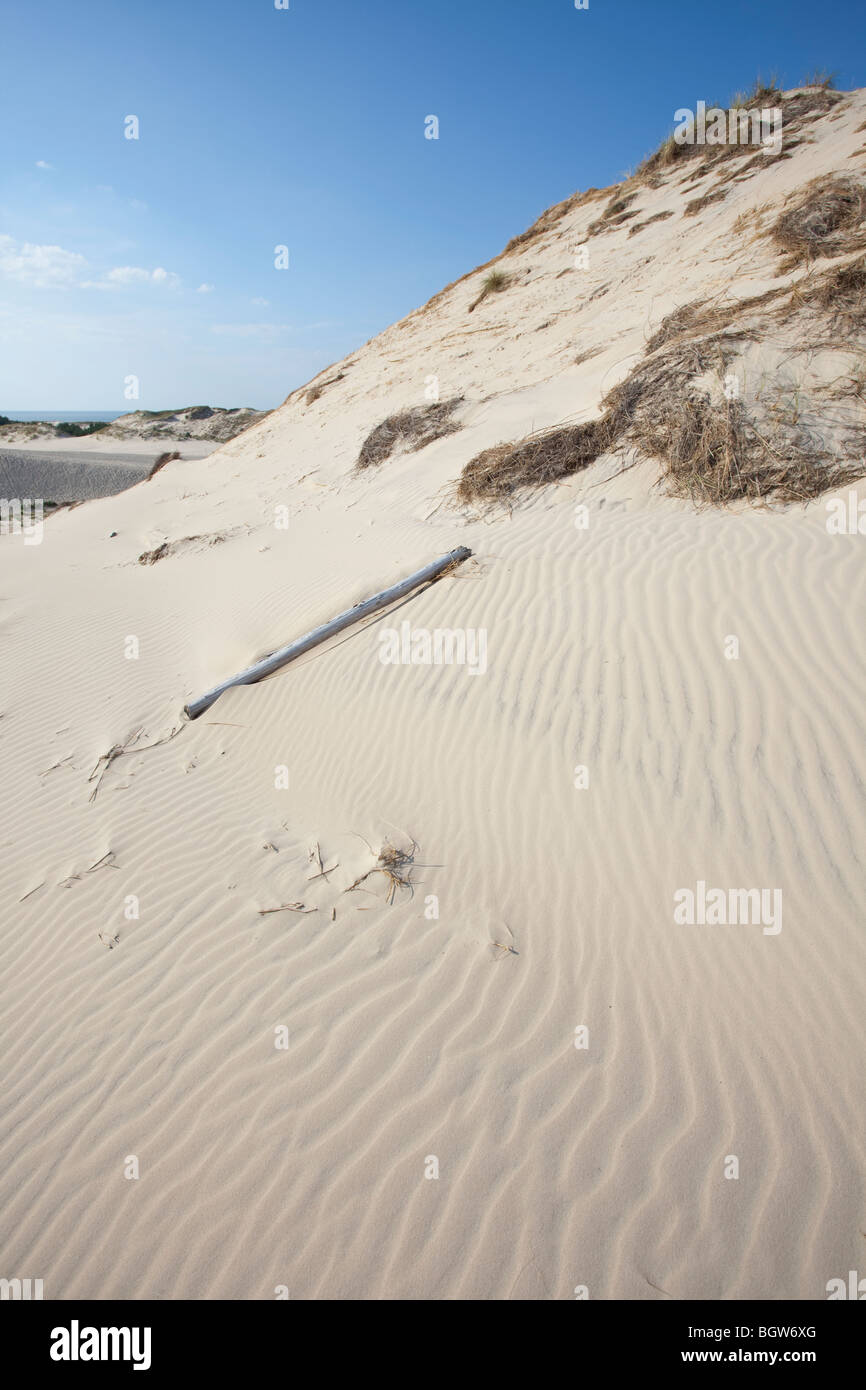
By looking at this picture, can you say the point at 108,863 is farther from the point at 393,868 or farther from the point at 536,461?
the point at 536,461

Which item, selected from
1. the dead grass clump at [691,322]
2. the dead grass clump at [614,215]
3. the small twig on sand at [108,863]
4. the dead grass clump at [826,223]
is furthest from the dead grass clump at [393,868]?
the dead grass clump at [614,215]

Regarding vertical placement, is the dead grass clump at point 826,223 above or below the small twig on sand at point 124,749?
above

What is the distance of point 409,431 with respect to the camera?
12414 mm

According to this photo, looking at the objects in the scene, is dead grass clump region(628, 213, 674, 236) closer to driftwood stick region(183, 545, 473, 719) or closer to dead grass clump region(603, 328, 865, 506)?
dead grass clump region(603, 328, 865, 506)

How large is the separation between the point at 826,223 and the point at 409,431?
23.9 feet

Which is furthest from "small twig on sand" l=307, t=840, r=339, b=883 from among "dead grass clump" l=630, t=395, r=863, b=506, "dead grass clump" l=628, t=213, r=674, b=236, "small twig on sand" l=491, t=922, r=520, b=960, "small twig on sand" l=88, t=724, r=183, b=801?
"dead grass clump" l=628, t=213, r=674, b=236

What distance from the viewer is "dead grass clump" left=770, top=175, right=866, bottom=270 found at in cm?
851

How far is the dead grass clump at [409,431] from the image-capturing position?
12.0m

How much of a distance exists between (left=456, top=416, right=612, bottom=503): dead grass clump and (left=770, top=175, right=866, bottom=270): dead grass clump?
171 inches

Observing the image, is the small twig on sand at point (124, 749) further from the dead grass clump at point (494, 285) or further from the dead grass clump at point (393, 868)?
the dead grass clump at point (494, 285)

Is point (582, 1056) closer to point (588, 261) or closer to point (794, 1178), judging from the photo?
point (794, 1178)

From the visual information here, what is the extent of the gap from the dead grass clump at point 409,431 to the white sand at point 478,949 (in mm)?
5843
